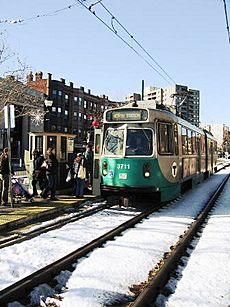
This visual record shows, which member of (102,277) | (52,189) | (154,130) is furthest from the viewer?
(52,189)

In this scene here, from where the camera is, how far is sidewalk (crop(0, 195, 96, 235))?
9.73 m

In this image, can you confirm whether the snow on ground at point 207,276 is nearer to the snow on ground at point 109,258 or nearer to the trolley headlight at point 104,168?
the snow on ground at point 109,258

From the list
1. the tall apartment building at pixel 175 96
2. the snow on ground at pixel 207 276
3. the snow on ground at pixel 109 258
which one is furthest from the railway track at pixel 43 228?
the tall apartment building at pixel 175 96

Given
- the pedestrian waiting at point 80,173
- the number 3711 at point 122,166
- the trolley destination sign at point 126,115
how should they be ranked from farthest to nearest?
→ the pedestrian waiting at point 80,173 → the trolley destination sign at point 126,115 → the number 3711 at point 122,166

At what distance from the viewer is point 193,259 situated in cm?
701

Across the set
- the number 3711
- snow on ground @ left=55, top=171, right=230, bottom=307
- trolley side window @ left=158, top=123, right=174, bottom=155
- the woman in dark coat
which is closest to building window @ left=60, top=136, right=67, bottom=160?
the woman in dark coat

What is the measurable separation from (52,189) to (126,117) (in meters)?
3.35

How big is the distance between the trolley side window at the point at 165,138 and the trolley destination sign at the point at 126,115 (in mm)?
607

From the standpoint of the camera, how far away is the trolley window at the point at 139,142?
12.1 meters

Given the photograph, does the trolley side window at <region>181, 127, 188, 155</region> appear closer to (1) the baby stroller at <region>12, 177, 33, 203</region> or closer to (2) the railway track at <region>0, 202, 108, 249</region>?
(2) the railway track at <region>0, 202, 108, 249</region>

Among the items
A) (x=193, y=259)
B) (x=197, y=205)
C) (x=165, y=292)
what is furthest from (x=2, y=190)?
(x=165, y=292)

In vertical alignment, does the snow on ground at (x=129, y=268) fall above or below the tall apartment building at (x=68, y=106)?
below

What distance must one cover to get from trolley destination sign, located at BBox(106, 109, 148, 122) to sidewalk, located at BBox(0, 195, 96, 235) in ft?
9.58

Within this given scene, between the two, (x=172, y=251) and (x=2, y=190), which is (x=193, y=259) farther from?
(x=2, y=190)
